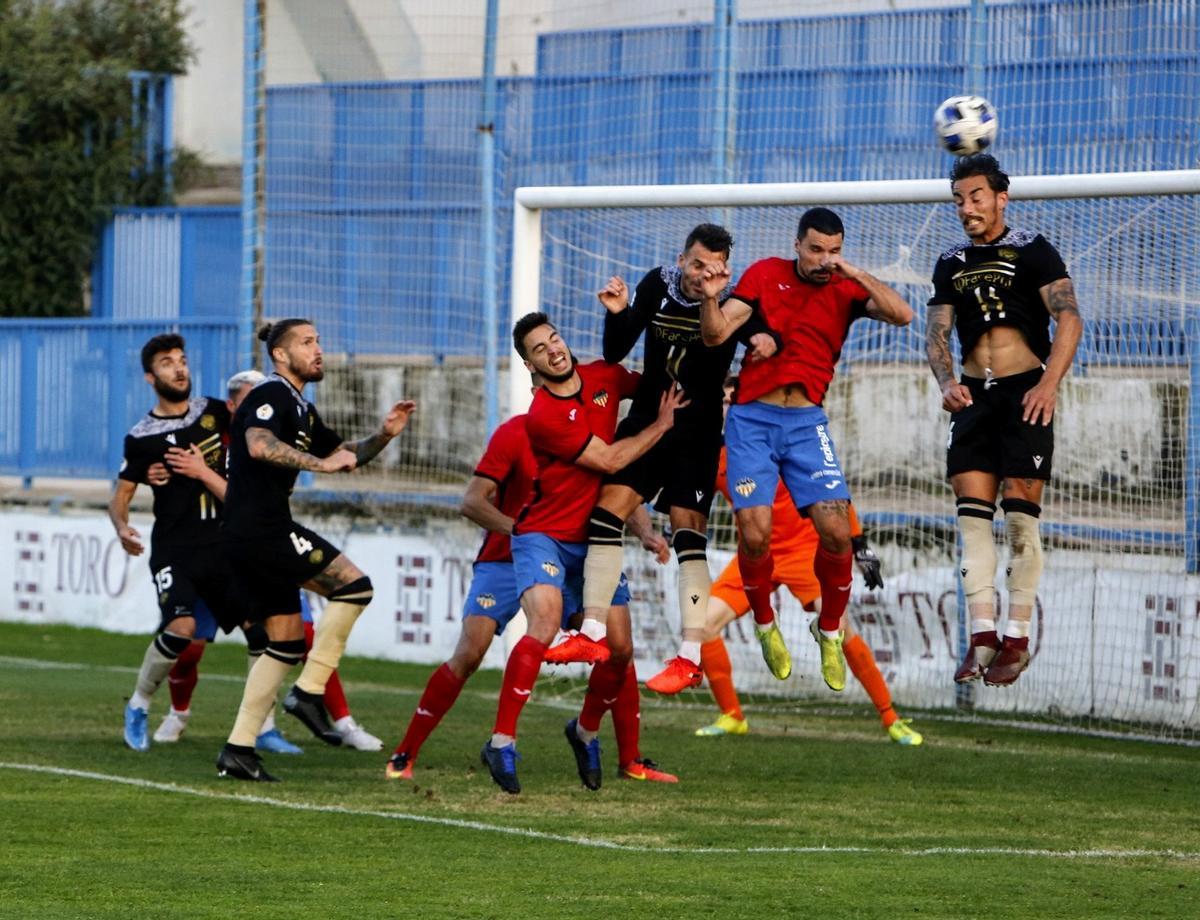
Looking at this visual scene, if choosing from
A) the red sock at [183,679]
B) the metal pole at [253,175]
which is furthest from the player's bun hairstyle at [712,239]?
the metal pole at [253,175]

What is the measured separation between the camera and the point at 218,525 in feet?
42.3

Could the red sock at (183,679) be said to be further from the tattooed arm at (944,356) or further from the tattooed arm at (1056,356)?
the tattooed arm at (1056,356)

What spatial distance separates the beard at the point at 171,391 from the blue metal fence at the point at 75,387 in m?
7.77

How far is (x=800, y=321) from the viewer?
34.3 ft

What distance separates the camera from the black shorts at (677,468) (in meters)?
10.7

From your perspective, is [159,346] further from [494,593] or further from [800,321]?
[800,321]

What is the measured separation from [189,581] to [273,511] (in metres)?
1.58

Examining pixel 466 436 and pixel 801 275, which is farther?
pixel 466 436

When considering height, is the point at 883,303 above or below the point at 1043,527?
above

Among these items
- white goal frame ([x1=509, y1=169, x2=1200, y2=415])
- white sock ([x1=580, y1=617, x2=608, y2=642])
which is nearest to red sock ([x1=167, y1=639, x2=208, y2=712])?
white goal frame ([x1=509, y1=169, x2=1200, y2=415])

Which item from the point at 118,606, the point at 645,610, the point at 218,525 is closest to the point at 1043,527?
the point at 645,610

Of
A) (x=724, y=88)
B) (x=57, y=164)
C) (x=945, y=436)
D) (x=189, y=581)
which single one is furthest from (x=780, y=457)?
(x=57, y=164)

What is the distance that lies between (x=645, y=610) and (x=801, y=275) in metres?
6.37

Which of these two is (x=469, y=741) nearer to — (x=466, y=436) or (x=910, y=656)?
(x=910, y=656)
